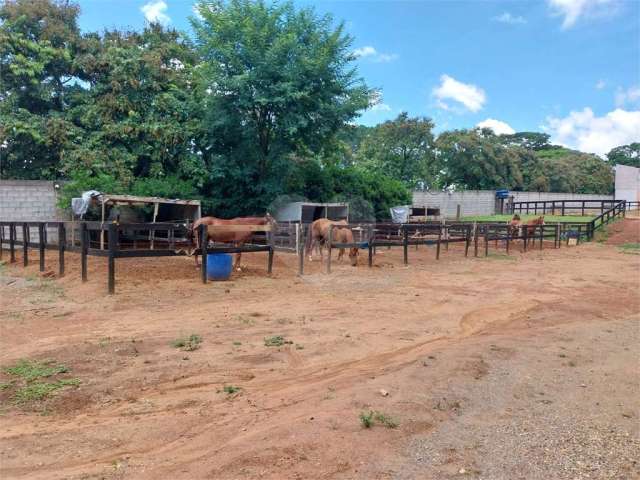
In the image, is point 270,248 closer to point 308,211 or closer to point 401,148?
point 308,211

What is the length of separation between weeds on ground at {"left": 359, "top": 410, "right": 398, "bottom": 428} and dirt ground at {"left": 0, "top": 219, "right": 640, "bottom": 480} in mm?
22

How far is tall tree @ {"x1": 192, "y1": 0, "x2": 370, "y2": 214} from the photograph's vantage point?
1806cm

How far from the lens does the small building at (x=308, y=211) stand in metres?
19.2

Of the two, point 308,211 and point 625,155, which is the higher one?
point 625,155

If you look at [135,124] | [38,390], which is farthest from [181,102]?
[38,390]

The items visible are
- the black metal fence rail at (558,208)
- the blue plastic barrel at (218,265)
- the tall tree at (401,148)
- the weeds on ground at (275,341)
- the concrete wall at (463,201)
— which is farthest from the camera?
the tall tree at (401,148)

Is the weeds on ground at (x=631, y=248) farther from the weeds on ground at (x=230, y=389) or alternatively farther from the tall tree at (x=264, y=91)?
the weeds on ground at (x=230, y=389)

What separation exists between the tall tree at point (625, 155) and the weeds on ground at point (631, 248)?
5890cm

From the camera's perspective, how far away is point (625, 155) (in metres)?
73.9

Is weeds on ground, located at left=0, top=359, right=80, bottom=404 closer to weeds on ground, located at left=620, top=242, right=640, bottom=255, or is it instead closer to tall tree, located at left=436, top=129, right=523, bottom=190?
weeds on ground, located at left=620, top=242, right=640, bottom=255

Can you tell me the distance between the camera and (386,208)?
2448 centimetres

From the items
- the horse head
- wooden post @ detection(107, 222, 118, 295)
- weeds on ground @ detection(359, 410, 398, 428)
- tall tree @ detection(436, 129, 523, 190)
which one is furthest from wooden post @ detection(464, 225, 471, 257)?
tall tree @ detection(436, 129, 523, 190)

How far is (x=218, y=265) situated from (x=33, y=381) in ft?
Result: 19.7

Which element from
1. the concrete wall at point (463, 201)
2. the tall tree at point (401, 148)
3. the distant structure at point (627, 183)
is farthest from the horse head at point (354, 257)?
the distant structure at point (627, 183)
